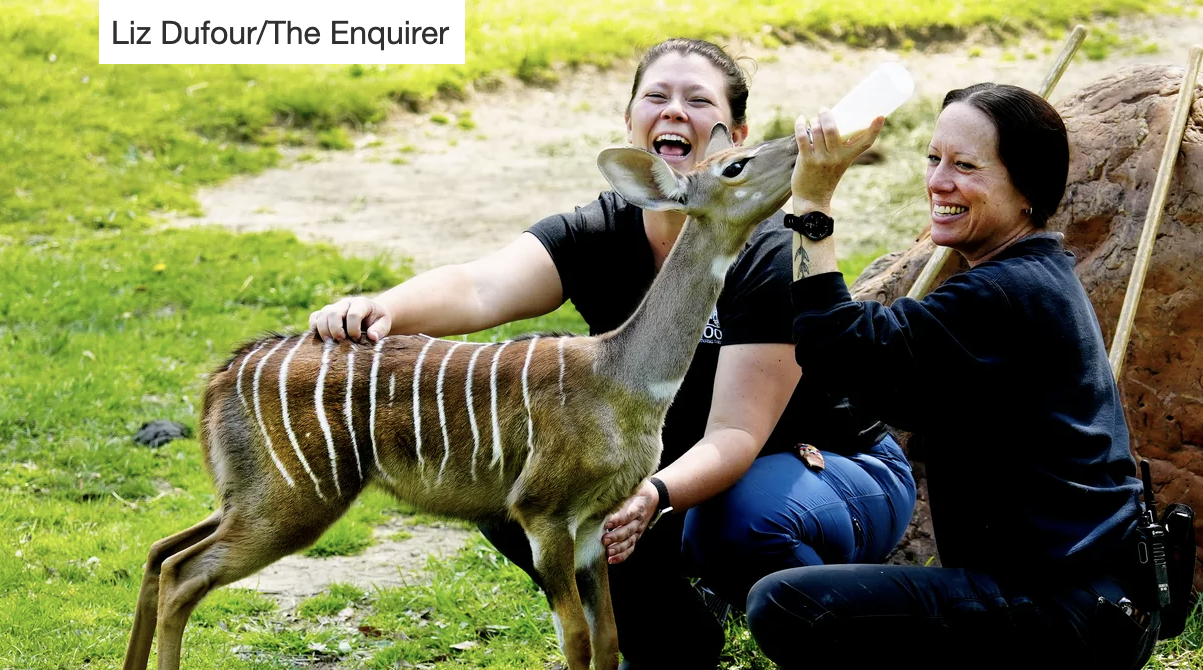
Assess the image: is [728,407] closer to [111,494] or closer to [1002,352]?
[1002,352]

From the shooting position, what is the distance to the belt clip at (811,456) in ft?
12.0

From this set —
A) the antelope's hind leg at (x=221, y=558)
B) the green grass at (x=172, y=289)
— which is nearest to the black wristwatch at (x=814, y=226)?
the antelope's hind leg at (x=221, y=558)

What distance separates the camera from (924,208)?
9352mm

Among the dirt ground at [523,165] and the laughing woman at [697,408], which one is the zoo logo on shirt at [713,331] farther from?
the dirt ground at [523,165]

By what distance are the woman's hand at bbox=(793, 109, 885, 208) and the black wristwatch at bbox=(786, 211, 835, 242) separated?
0.05m

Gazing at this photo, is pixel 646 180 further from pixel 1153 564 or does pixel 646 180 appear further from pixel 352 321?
pixel 1153 564

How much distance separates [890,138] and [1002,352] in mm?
7916

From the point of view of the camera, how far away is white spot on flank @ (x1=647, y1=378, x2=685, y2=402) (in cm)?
347

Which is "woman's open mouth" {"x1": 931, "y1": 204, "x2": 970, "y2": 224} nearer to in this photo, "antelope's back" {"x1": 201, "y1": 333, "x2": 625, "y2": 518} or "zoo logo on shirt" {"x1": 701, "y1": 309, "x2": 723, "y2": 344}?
"zoo logo on shirt" {"x1": 701, "y1": 309, "x2": 723, "y2": 344}

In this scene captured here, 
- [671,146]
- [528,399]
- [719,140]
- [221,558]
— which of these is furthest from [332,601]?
[719,140]

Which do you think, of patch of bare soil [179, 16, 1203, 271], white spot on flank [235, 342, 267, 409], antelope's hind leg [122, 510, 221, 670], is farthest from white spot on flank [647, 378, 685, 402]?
patch of bare soil [179, 16, 1203, 271]

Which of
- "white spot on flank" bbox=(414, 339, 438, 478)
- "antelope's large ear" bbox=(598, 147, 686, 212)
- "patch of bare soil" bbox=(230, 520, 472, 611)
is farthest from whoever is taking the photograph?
"patch of bare soil" bbox=(230, 520, 472, 611)

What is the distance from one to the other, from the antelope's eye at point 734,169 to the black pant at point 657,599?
1047 mm

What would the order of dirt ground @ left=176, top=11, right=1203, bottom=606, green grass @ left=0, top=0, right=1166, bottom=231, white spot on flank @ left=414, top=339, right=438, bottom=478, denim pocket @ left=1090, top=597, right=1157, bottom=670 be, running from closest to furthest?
denim pocket @ left=1090, top=597, right=1157, bottom=670 → white spot on flank @ left=414, top=339, right=438, bottom=478 → dirt ground @ left=176, top=11, right=1203, bottom=606 → green grass @ left=0, top=0, right=1166, bottom=231
